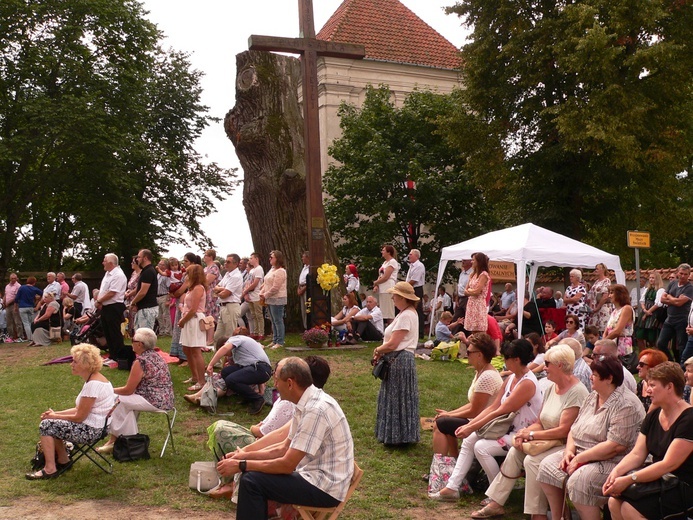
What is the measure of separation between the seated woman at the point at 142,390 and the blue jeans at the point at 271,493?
3.12 meters

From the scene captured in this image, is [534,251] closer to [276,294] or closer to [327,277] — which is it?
[327,277]

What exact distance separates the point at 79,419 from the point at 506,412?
3955 mm

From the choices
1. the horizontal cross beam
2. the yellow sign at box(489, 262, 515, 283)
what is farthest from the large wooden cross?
the yellow sign at box(489, 262, 515, 283)

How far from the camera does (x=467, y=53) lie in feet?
85.3

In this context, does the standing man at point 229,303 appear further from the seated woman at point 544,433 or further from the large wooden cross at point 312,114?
the seated woman at point 544,433

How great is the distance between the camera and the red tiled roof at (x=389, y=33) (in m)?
36.9

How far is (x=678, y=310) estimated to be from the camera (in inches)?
512

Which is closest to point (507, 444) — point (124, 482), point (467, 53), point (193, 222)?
point (124, 482)

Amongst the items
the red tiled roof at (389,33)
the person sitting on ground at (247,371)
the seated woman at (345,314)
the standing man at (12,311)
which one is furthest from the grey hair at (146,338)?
the red tiled roof at (389,33)

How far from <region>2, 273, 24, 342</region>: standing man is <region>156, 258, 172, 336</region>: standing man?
18.4 ft

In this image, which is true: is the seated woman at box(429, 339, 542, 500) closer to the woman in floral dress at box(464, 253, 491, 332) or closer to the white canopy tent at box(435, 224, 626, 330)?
Answer: the woman in floral dress at box(464, 253, 491, 332)

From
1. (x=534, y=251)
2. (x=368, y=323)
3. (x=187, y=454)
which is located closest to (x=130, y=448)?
(x=187, y=454)

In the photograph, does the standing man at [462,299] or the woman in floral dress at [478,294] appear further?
the standing man at [462,299]

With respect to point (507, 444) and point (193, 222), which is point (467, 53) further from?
point (507, 444)
